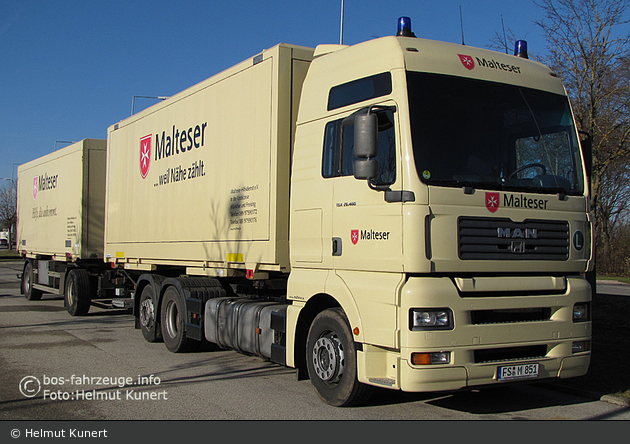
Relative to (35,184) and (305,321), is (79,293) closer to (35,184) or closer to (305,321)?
(35,184)

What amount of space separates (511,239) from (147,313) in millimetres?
7243

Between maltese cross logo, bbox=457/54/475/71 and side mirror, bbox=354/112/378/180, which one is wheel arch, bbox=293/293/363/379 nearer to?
side mirror, bbox=354/112/378/180

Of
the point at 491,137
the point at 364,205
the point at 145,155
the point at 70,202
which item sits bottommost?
the point at 364,205

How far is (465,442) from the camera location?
5.58 m

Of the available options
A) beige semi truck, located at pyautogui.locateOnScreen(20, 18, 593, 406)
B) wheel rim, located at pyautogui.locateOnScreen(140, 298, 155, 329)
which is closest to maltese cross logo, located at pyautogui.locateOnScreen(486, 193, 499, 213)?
beige semi truck, located at pyautogui.locateOnScreen(20, 18, 593, 406)

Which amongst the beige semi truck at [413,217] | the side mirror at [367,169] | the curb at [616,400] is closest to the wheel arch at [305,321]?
the beige semi truck at [413,217]

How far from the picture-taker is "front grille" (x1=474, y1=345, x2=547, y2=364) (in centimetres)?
598

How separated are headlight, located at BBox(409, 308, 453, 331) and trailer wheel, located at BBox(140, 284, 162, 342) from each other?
6.30m

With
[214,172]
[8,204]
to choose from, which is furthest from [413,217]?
[8,204]

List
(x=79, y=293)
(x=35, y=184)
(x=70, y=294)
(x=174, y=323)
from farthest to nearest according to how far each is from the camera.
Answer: (x=35, y=184) → (x=70, y=294) → (x=79, y=293) → (x=174, y=323)

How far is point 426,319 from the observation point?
574 cm

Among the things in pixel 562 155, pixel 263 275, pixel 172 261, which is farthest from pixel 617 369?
pixel 172 261

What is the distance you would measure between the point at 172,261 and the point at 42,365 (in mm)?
2821

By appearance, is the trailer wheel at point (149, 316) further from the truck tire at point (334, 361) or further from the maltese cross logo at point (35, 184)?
the maltese cross logo at point (35, 184)
